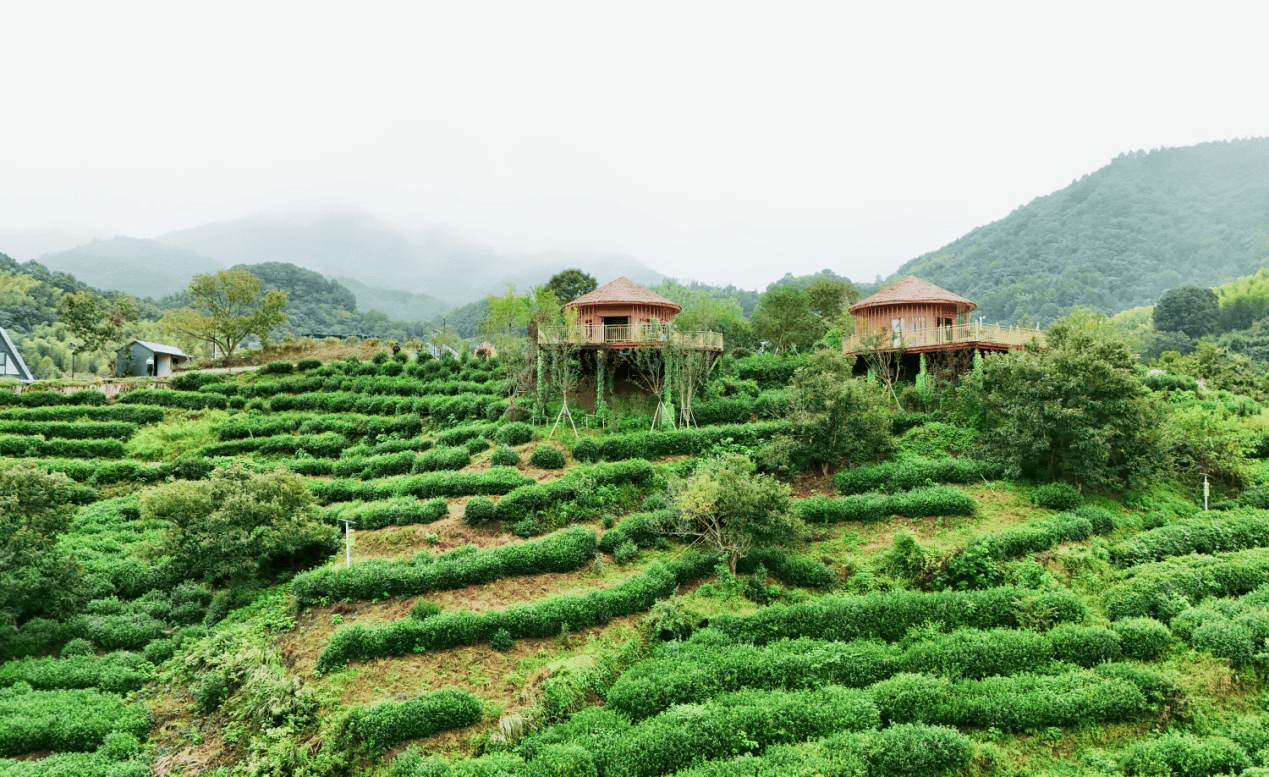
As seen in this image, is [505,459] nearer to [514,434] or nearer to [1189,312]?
[514,434]

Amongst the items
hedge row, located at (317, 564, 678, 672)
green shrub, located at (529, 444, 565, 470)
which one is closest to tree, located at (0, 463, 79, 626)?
hedge row, located at (317, 564, 678, 672)

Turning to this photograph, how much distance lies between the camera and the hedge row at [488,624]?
14.4m

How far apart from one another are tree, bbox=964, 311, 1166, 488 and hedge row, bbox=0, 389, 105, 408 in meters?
44.3

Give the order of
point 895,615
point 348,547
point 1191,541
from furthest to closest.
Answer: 1. point 348,547
2. point 1191,541
3. point 895,615

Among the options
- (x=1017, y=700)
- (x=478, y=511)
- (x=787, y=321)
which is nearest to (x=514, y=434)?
(x=478, y=511)

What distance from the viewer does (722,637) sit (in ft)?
47.0

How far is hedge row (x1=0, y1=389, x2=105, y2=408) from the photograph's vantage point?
3306 centimetres

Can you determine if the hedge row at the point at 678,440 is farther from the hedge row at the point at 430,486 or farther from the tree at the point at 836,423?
the hedge row at the point at 430,486

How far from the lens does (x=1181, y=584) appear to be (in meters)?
14.6

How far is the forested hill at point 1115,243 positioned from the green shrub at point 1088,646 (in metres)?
83.2

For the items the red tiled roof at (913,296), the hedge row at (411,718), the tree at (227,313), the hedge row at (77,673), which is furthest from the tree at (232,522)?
the tree at (227,313)

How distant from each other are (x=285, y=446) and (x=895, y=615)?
27.6 m

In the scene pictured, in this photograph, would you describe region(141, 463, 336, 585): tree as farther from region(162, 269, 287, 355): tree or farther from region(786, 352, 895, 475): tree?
region(162, 269, 287, 355): tree

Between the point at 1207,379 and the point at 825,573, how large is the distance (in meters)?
32.8
